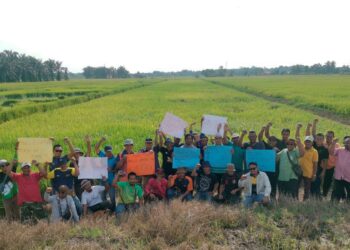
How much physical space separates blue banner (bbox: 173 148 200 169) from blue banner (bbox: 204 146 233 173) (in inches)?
11.4

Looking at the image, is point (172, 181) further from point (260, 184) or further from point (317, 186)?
point (317, 186)

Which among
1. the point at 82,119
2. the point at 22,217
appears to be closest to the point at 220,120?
the point at 22,217

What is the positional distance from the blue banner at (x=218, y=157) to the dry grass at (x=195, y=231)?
1.20 meters

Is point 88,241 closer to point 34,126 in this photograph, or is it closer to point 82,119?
point 34,126

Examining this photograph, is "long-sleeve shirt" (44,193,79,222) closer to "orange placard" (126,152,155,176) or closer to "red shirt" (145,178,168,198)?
"orange placard" (126,152,155,176)

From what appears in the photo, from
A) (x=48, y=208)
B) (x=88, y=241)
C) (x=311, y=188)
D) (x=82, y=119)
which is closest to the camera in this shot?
(x=88, y=241)

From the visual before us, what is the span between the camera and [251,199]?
23.0 ft

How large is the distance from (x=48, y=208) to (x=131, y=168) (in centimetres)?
183

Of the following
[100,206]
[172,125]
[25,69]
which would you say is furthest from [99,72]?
[100,206]

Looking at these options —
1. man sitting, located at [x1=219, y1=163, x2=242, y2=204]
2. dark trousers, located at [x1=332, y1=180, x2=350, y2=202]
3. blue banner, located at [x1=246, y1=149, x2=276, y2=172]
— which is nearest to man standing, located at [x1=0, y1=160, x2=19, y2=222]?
man sitting, located at [x1=219, y1=163, x2=242, y2=204]

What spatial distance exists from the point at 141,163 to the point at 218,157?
1.60m

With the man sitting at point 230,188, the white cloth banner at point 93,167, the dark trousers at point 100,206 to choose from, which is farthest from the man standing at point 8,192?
the man sitting at point 230,188

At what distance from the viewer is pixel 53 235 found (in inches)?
220

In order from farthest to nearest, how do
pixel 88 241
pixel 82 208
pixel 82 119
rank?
pixel 82 119, pixel 82 208, pixel 88 241
